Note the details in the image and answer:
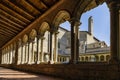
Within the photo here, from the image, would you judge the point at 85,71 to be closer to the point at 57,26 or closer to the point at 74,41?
the point at 74,41

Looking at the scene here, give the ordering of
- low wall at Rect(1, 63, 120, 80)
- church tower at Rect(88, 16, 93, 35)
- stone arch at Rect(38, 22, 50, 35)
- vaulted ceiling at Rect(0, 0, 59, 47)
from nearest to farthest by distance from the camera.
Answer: low wall at Rect(1, 63, 120, 80)
vaulted ceiling at Rect(0, 0, 59, 47)
stone arch at Rect(38, 22, 50, 35)
church tower at Rect(88, 16, 93, 35)

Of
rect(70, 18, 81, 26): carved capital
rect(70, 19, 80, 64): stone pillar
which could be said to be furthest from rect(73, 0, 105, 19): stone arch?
rect(70, 19, 80, 64): stone pillar

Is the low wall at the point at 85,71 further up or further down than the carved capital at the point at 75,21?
further down

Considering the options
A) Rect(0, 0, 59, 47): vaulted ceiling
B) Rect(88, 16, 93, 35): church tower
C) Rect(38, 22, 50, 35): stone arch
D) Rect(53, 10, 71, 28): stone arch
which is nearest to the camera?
Rect(53, 10, 71, 28): stone arch

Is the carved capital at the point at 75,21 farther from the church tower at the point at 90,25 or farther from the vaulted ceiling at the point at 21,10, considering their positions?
the church tower at the point at 90,25

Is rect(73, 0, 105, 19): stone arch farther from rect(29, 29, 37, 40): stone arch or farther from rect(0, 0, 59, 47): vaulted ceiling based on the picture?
rect(29, 29, 37, 40): stone arch

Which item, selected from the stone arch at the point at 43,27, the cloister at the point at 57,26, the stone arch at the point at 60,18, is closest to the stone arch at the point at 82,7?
the cloister at the point at 57,26

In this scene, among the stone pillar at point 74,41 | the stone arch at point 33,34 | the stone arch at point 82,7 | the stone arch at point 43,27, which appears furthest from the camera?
the stone arch at point 33,34

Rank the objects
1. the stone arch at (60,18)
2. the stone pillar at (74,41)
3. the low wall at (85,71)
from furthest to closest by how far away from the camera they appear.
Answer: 1. the stone arch at (60,18)
2. the stone pillar at (74,41)
3. the low wall at (85,71)

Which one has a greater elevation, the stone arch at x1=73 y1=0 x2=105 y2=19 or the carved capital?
the stone arch at x1=73 y1=0 x2=105 y2=19

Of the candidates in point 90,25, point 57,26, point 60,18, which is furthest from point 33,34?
point 90,25

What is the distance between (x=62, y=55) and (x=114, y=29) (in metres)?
20.5

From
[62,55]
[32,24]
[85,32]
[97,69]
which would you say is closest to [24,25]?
[32,24]

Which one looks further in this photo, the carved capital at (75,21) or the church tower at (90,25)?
the church tower at (90,25)
